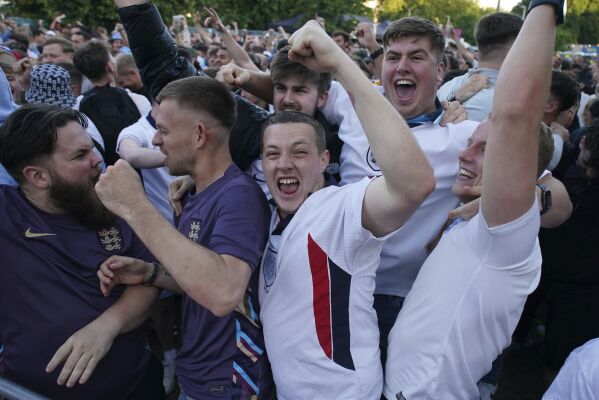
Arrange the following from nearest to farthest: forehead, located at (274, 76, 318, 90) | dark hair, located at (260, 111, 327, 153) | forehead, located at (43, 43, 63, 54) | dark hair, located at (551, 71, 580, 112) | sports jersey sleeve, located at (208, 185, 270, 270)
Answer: sports jersey sleeve, located at (208, 185, 270, 270) < dark hair, located at (260, 111, 327, 153) < forehead, located at (274, 76, 318, 90) < dark hair, located at (551, 71, 580, 112) < forehead, located at (43, 43, 63, 54)

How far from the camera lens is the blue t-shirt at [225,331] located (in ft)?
6.87

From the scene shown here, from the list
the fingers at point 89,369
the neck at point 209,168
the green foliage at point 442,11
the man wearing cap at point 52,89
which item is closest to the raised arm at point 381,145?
the neck at point 209,168

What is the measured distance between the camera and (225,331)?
7.06 ft

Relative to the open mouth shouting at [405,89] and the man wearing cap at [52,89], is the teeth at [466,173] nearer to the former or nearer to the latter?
the open mouth shouting at [405,89]

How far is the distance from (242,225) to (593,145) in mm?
2212

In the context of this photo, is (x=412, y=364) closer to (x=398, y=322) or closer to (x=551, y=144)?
(x=398, y=322)

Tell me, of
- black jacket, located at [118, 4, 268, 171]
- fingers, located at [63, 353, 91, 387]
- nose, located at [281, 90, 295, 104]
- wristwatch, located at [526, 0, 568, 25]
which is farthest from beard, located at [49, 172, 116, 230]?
wristwatch, located at [526, 0, 568, 25]

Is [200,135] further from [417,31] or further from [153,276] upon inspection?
[417,31]

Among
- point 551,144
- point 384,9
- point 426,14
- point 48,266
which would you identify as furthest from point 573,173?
point 426,14

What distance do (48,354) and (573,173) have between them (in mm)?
3277

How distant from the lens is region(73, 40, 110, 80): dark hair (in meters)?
→ 4.63

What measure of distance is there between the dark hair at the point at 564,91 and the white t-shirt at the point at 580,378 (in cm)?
281

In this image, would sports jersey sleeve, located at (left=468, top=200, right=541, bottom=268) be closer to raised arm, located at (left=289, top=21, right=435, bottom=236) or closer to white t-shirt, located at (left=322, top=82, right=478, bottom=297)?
raised arm, located at (left=289, top=21, right=435, bottom=236)

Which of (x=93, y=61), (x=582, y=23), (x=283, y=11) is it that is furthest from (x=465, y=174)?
(x=582, y=23)
